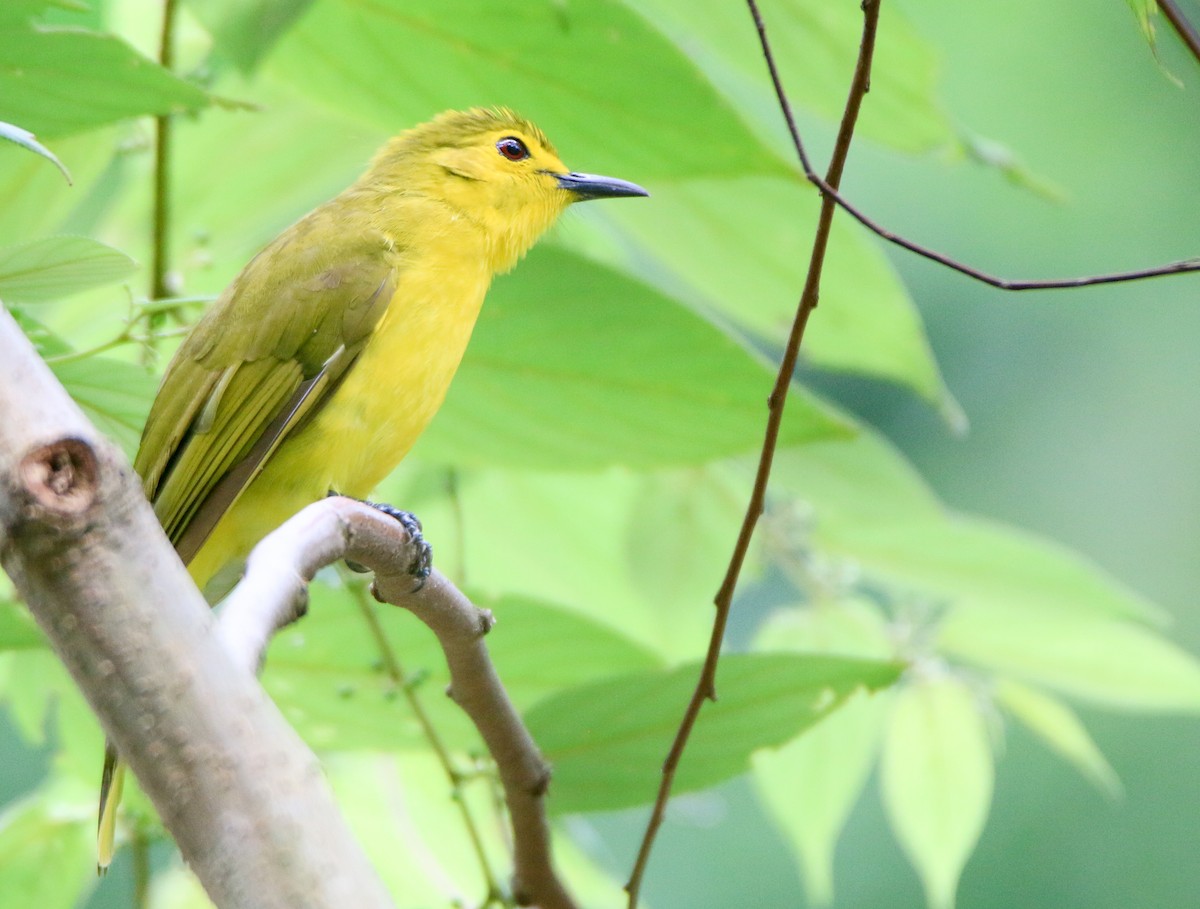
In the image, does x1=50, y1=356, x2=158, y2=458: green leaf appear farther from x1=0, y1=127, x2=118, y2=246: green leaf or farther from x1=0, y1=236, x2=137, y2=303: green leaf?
x1=0, y1=127, x2=118, y2=246: green leaf

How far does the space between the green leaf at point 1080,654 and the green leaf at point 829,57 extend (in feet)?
2.72

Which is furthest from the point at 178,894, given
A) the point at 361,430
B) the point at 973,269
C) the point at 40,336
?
the point at 973,269

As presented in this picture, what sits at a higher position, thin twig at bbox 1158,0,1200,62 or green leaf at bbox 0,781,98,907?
Answer: thin twig at bbox 1158,0,1200,62

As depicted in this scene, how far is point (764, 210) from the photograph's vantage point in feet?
8.23

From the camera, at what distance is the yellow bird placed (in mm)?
2201

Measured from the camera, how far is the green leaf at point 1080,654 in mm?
2439

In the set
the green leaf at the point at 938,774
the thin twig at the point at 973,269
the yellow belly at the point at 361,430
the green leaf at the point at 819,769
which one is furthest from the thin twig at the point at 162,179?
the green leaf at the point at 938,774

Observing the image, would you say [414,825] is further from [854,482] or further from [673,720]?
[854,482]

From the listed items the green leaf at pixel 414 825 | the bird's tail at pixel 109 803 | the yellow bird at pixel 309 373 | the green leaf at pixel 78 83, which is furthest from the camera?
the green leaf at pixel 414 825

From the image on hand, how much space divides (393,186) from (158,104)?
1202 millimetres

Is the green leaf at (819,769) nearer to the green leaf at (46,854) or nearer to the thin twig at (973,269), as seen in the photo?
the thin twig at (973,269)

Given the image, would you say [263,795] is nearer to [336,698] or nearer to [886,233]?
[886,233]

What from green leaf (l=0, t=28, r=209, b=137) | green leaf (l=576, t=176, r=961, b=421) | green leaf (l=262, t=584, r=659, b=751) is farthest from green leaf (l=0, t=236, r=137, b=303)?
green leaf (l=576, t=176, r=961, b=421)

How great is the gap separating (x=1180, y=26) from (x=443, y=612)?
38.4 inches
